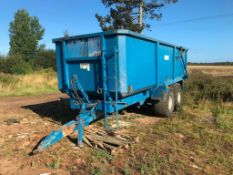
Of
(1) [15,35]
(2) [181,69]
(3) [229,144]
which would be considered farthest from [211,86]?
(1) [15,35]

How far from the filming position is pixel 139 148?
4.76 metres

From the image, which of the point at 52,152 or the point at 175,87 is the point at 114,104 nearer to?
the point at 52,152

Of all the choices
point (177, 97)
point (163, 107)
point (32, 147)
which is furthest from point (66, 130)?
point (177, 97)

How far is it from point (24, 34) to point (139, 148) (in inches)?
1574

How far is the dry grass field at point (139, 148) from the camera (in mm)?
3975

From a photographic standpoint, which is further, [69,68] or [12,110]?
[12,110]

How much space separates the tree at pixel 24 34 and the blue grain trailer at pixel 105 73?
113ft

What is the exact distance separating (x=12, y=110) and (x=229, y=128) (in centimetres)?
694

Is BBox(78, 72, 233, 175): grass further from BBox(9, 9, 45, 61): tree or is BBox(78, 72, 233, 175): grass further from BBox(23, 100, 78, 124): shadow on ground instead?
BBox(9, 9, 45, 61): tree

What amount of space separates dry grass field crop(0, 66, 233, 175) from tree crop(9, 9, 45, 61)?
3392 centimetres

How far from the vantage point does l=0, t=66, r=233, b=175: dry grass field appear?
3.97m

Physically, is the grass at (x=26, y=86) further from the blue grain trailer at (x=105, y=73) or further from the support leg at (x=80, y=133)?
the support leg at (x=80, y=133)

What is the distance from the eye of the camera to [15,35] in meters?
40.6

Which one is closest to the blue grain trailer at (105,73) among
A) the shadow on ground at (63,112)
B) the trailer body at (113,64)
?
the trailer body at (113,64)
